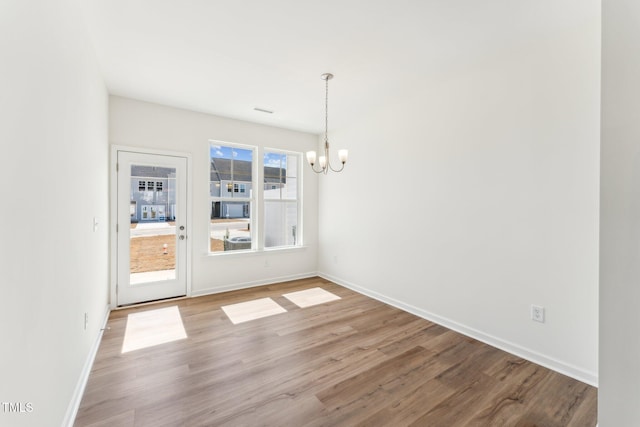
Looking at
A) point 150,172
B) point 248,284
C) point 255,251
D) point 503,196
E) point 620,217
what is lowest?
point 248,284

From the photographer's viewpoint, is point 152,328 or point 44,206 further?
point 152,328

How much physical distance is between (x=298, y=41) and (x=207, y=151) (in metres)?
2.39

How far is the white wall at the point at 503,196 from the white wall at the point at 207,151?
161 cm

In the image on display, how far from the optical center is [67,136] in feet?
5.79

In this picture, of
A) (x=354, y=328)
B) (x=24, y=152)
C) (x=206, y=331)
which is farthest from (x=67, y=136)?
(x=354, y=328)

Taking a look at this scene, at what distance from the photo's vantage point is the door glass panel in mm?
3736

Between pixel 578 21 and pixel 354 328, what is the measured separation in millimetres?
3265

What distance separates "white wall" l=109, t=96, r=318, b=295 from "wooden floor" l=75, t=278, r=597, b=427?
1.26 meters

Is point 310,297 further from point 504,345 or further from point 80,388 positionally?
point 80,388

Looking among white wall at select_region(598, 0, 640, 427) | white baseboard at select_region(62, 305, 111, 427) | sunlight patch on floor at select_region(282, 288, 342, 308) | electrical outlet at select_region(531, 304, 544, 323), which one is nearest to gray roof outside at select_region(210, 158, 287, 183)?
sunlight patch on floor at select_region(282, 288, 342, 308)

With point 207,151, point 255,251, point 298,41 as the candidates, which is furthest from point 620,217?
point 207,151

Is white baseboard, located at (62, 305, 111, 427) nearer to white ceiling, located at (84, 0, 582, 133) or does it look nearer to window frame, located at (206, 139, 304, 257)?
window frame, located at (206, 139, 304, 257)

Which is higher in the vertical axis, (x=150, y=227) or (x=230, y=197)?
(x=230, y=197)

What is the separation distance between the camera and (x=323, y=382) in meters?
2.14
